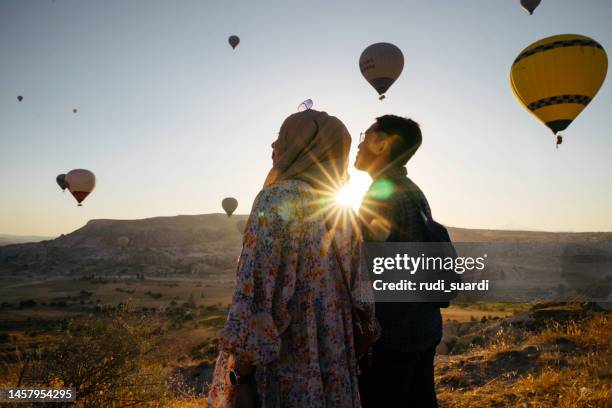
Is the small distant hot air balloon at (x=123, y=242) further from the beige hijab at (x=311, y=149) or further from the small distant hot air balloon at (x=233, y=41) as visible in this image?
the beige hijab at (x=311, y=149)

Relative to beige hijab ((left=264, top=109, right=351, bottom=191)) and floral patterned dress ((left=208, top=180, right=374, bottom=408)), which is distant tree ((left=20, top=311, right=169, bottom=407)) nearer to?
floral patterned dress ((left=208, top=180, right=374, bottom=408))

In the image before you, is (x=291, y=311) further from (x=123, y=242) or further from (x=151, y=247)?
(x=123, y=242)

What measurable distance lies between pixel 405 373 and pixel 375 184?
1.14 m

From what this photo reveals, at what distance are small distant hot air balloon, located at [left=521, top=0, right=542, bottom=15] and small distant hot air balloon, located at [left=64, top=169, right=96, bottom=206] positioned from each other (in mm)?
34085

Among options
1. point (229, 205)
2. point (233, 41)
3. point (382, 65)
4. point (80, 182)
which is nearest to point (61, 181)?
point (80, 182)

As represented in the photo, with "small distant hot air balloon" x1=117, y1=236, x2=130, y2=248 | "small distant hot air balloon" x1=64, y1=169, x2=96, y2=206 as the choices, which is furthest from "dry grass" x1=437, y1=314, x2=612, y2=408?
"small distant hot air balloon" x1=117, y1=236, x2=130, y2=248

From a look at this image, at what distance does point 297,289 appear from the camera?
1.91 m

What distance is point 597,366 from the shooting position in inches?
206

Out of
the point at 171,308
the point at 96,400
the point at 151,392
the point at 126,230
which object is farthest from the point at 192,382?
the point at 126,230

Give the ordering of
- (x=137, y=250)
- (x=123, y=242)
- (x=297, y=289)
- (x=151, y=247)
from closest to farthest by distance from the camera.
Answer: (x=297, y=289) < (x=137, y=250) < (x=123, y=242) < (x=151, y=247)

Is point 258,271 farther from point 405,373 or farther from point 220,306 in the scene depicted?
point 220,306

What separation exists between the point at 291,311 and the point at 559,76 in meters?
14.7

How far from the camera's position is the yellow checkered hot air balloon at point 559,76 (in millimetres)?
12828

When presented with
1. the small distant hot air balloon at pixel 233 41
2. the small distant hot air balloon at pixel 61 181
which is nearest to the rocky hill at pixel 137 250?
the small distant hot air balloon at pixel 61 181
